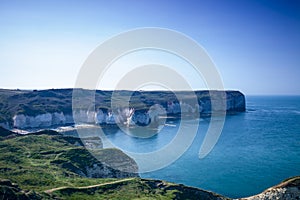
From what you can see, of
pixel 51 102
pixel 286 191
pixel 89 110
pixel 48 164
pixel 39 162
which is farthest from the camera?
pixel 51 102

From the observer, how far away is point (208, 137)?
95562 millimetres

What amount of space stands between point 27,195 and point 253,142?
68.9m

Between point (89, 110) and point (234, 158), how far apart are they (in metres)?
74.1

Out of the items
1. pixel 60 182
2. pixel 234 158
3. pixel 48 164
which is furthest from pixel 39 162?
pixel 234 158

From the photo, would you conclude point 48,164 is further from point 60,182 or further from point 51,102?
point 51,102

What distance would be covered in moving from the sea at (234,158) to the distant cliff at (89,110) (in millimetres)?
12996

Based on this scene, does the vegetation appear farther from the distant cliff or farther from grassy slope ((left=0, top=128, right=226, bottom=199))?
grassy slope ((left=0, top=128, right=226, bottom=199))

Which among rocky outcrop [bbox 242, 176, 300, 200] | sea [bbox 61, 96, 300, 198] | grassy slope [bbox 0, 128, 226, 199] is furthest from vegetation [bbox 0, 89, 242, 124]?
rocky outcrop [bbox 242, 176, 300, 200]

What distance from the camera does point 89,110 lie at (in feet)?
412

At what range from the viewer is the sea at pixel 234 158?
50625mm

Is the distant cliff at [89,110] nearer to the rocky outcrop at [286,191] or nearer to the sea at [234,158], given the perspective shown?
the sea at [234,158]

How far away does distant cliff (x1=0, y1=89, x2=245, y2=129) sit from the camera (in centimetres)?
10756

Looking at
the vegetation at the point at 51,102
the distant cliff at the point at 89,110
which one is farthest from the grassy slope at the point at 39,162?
the vegetation at the point at 51,102

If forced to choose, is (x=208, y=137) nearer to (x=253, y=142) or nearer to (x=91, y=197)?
(x=253, y=142)
